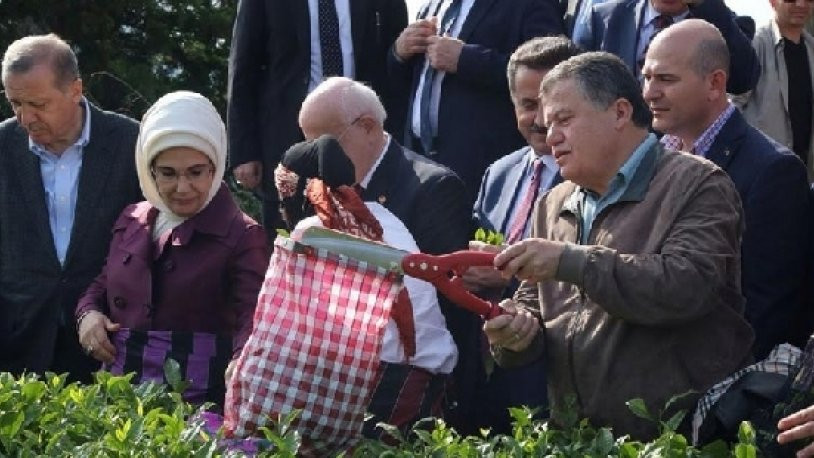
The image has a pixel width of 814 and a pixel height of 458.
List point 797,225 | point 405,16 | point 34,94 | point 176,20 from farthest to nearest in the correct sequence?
point 176,20
point 405,16
point 34,94
point 797,225

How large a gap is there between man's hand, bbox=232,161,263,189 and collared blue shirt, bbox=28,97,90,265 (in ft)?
3.14

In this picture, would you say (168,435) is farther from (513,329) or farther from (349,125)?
(349,125)

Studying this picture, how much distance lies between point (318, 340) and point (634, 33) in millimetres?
3002

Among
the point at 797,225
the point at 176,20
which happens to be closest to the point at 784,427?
the point at 797,225

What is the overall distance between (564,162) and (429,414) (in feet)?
3.93

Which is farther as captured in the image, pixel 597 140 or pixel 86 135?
pixel 86 135

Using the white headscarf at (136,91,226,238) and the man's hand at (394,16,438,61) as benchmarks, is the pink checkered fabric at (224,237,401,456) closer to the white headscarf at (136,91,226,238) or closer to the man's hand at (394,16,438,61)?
the white headscarf at (136,91,226,238)

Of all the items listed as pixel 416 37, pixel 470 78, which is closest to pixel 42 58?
pixel 416 37

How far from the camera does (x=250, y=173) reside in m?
8.23

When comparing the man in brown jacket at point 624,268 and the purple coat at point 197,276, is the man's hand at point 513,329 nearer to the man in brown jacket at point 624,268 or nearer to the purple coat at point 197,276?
the man in brown jacket at point 624,268

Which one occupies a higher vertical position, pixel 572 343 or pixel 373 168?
pixel 373 168

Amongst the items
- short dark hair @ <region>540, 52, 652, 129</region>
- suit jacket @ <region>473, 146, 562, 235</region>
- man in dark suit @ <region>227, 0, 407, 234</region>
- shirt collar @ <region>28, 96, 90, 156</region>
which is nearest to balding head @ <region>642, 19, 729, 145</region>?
suit jacket @ <region>473, 146, 562, 235</region>

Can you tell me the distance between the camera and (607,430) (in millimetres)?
4672

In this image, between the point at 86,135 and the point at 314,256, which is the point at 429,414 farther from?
the point at 86,135
